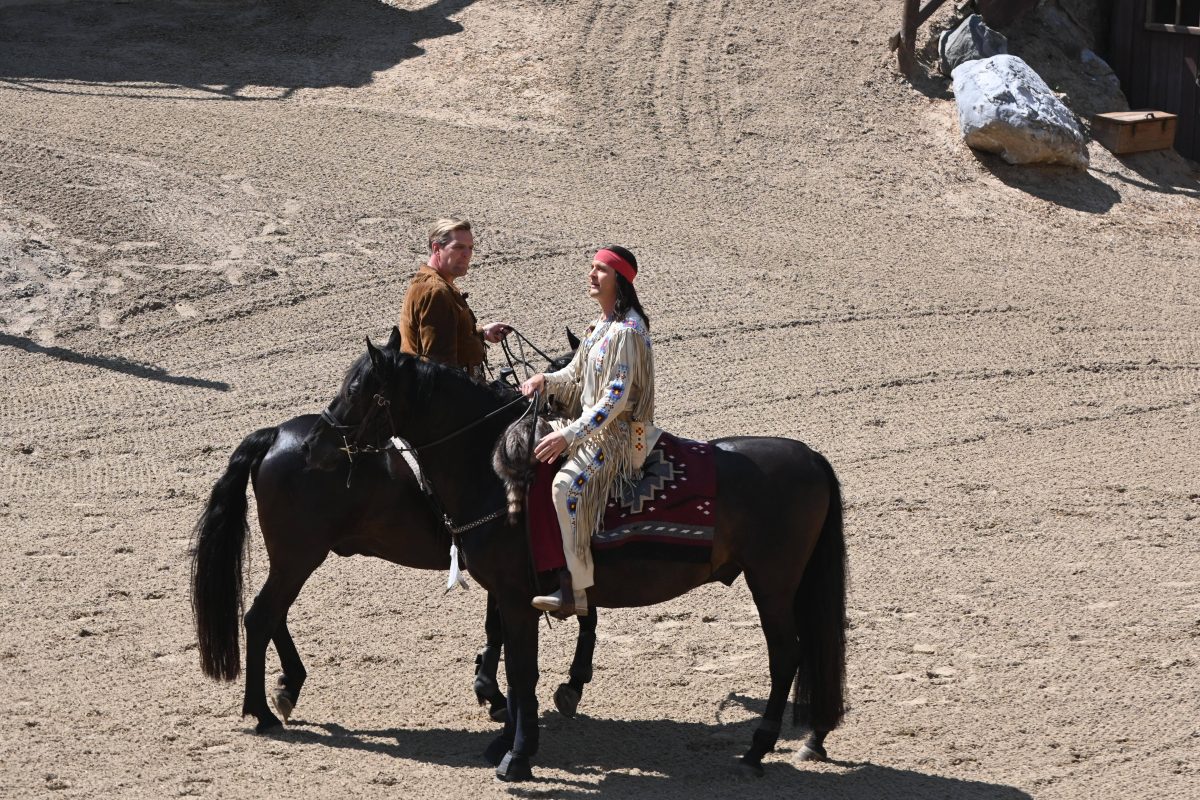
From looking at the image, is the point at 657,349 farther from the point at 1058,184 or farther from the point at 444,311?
the point at 1058,184

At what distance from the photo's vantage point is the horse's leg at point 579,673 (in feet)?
21.0

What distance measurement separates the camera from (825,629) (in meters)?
5.91

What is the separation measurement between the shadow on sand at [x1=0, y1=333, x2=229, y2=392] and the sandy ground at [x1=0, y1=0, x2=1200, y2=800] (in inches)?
1.8

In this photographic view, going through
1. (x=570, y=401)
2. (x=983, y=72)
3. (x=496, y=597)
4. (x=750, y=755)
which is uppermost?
(x=983, y=72)

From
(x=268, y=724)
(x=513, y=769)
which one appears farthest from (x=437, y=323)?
(x=513, y=769)

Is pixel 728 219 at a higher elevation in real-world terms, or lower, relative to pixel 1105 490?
higher

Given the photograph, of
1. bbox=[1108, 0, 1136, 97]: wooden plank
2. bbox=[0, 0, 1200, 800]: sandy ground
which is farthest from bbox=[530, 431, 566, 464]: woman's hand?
bbox=[1108, 0, 1136, 97]: wooden plank

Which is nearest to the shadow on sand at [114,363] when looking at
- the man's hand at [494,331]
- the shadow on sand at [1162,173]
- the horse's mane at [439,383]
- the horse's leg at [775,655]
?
the man's hand at [494,331]

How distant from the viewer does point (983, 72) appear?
16.2 m

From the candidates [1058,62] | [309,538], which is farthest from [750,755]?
[1058,62]

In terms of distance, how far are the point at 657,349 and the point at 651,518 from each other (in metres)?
5.83

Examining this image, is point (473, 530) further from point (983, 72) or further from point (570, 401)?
point (983, 72)

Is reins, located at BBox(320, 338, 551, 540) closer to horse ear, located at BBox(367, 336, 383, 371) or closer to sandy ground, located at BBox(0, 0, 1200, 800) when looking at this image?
horse ear, located at BBox(367, 336, 383, 371)

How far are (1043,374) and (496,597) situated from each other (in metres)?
6.96
